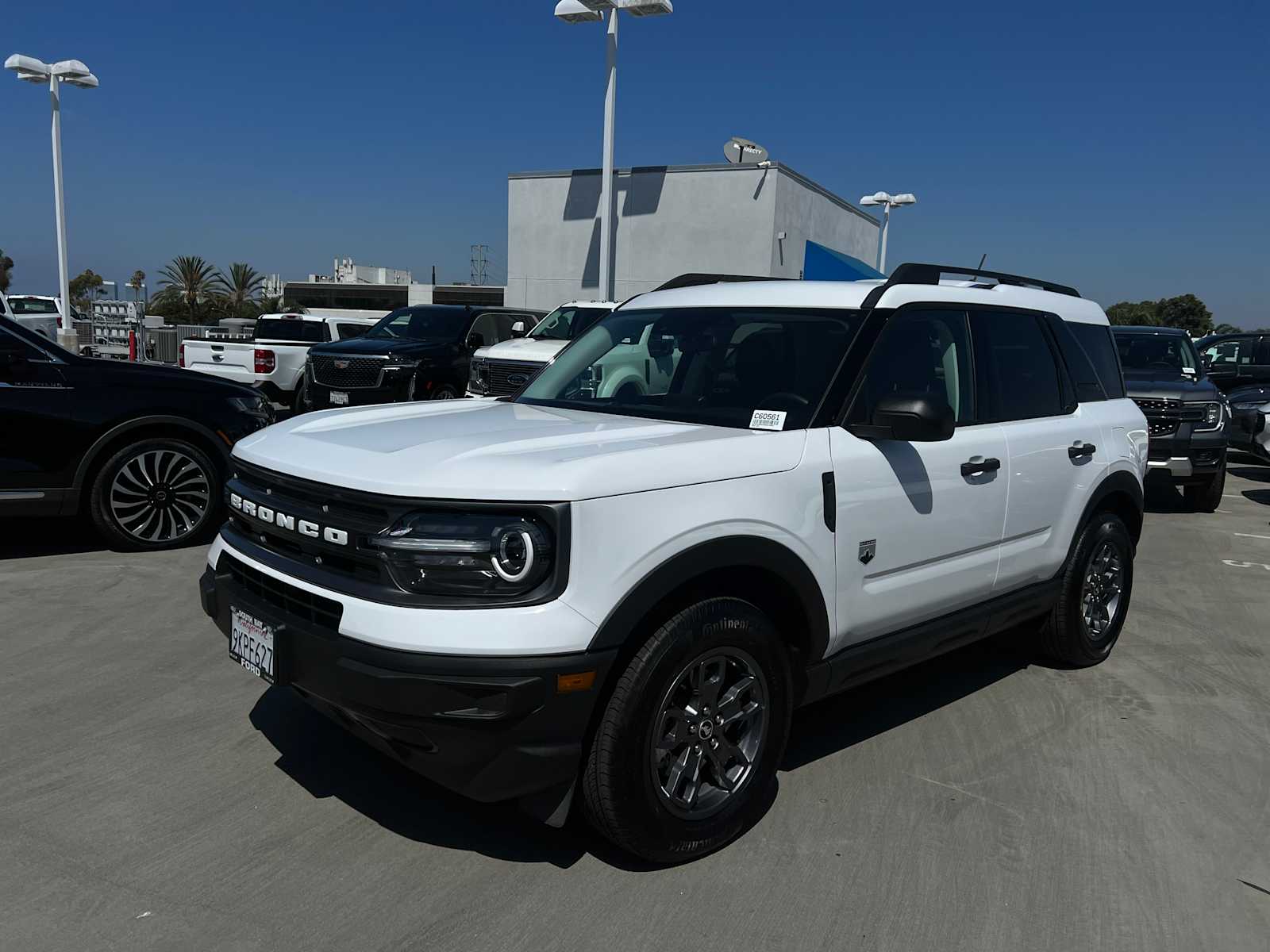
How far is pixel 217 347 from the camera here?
14289 millimetres

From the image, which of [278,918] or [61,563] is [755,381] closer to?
[278,918]

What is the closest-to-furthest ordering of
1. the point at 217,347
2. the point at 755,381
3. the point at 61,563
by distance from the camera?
the point at 755,381 < the point at 61,563 < the point at 217,347

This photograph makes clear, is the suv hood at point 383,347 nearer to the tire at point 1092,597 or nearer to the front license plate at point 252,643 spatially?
the tire at point 1092,597

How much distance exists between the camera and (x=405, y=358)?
13703mm

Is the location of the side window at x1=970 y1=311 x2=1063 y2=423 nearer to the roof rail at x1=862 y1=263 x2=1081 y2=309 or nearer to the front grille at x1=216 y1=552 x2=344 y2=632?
the roof rail at x1=862 y1=263 x2=1081 y2=309

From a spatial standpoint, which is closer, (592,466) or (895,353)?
(592,466)

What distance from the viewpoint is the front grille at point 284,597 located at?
287 centimetres

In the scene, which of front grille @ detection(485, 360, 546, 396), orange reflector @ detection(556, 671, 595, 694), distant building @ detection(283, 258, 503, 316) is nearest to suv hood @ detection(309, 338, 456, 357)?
front grille @ detection(485, 360, 546, 396)

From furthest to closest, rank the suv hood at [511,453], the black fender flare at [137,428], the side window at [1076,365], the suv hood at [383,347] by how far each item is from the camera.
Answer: the suv hood at [383,347] → the black fender flare at [137,428] → the side window at [1076,365] → the suv hood at [511,453]

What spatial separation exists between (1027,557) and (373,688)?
307 cm

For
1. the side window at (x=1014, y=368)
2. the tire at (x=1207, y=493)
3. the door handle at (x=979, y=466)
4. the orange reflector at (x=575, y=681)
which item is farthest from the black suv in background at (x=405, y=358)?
the orange reflector at (x=575, y=681)

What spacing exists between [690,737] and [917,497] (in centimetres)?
130

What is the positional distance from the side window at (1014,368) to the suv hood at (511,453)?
1329 millimetres

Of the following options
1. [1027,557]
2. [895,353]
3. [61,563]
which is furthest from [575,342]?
[61,563]
